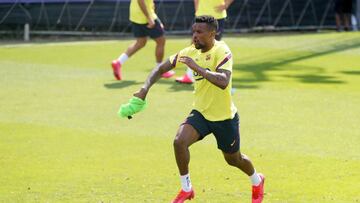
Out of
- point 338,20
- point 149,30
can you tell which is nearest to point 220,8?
point 149,30

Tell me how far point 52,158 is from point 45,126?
190 centimetres

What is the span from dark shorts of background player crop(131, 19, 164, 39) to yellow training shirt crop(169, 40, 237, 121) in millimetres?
7783

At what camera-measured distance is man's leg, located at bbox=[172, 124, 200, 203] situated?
7.21m

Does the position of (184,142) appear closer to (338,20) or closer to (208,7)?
(208,7)

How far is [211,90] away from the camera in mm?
7344

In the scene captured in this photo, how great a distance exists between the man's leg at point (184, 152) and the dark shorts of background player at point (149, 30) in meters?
8.00

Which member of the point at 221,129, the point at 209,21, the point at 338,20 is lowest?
the point at 338,20

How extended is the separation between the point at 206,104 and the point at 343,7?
58.2ft

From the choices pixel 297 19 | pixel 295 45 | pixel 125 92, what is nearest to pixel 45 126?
pixel 125 92

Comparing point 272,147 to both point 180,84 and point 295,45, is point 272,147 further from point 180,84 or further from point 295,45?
point 295,45

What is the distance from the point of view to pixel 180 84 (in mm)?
14906

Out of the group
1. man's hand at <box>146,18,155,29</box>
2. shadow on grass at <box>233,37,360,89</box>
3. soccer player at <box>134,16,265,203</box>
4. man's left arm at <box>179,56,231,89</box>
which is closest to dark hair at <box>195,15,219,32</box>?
soccer player at <box>134,16,265,203</box>

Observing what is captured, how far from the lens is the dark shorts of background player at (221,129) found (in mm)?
7316

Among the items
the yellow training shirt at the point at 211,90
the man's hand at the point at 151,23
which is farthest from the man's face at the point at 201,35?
the man's hand at the point at 151,23
